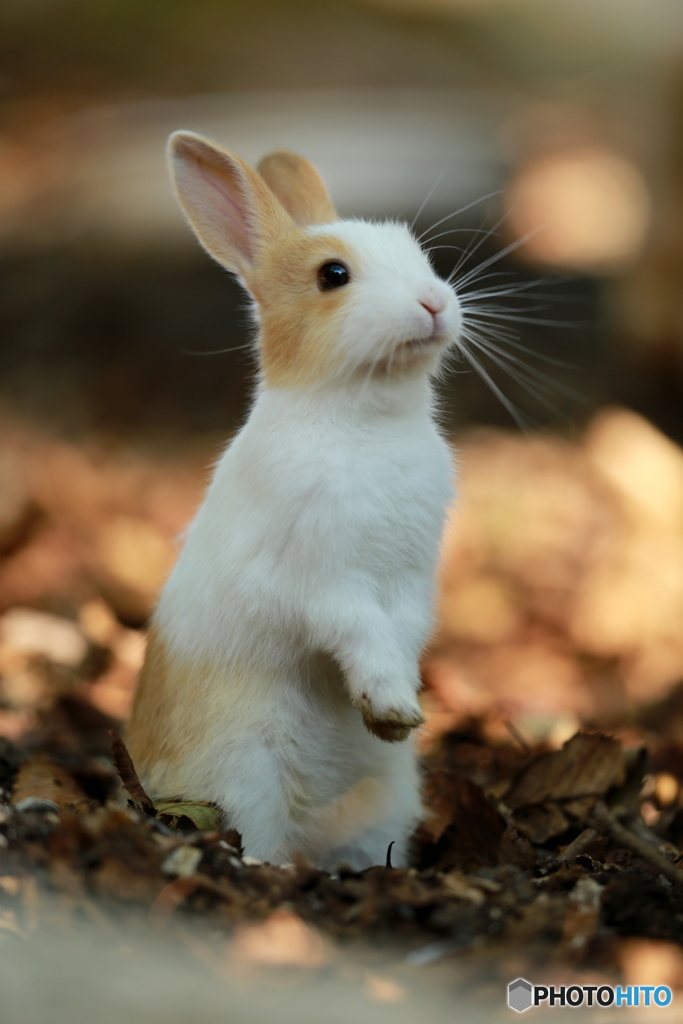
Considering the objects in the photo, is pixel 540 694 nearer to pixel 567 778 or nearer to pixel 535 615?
pixel 535 615

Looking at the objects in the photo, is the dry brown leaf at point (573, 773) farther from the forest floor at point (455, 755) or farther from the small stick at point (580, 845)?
the small stick at point (580, 845)

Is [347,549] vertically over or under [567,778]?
over

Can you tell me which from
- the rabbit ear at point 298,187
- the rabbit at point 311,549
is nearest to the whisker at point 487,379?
the rabbit at point 311,549

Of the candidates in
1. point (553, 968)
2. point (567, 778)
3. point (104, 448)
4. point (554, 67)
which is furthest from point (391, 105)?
point (553, 968)

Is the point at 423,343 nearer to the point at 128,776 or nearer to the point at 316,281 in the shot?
the point at 316,281

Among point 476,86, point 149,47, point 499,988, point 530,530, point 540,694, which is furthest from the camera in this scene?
point 476,86

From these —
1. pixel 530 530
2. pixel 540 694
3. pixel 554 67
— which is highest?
pixel 554 67

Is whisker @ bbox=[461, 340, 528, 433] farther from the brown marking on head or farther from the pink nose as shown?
the brown marking on head

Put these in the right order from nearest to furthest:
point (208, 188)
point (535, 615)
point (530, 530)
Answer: point (208, 188) < point (535, 615) < point (530, 530)
